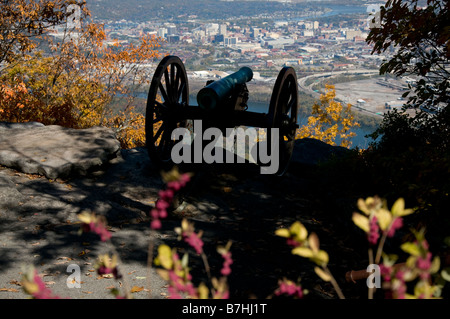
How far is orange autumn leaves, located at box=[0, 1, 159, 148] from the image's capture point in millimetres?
12719

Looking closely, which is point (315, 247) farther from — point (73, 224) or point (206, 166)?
point (206, 166)

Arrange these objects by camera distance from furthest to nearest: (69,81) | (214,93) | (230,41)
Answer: (230,41) → (69,81) → (214,93)

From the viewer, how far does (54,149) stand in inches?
289

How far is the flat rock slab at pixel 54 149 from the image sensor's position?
678 cm

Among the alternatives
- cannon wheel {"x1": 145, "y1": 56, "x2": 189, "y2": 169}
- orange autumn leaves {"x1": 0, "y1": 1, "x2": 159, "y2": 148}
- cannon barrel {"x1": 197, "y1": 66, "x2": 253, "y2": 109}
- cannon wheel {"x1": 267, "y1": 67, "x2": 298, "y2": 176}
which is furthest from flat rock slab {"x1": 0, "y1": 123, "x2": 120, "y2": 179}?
orange autumn leaves {"x1": 0, "y1": 1, "x2": 159, "y2": 148}

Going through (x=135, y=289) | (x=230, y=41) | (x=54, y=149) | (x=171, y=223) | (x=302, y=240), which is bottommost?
(x=171, y=223)

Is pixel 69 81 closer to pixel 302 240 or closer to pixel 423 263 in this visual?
pixel 302 240

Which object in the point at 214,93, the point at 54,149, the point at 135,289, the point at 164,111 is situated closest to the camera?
the point at 135,289

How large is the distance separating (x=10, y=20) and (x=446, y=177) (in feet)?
36.2

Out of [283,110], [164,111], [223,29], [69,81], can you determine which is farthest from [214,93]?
[223,29]

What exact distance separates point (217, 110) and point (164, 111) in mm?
910

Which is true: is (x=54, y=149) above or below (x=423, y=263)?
below
